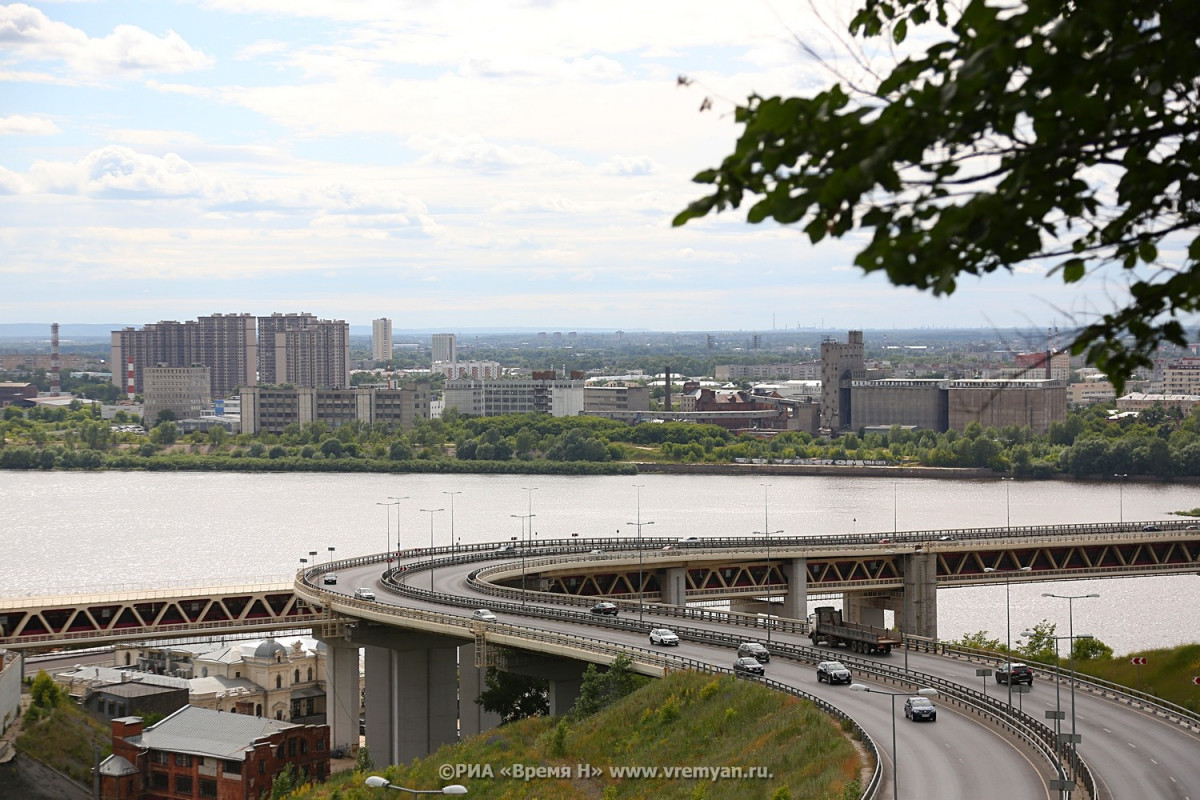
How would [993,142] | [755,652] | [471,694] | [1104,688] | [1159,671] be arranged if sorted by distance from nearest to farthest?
1. [993,142]
2. [1104,688]
3. [755,652]
4. [1159,671]
5. [471,694]

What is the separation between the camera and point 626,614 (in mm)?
48812

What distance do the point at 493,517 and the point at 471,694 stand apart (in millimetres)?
46389

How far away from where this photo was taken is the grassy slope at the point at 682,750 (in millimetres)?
25875

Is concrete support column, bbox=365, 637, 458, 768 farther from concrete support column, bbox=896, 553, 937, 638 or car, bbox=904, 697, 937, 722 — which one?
car, bbox=904, 697, 937, 722

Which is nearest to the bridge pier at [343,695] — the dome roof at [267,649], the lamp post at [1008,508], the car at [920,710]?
the dome roof at [267,649]

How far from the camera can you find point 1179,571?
66188mm

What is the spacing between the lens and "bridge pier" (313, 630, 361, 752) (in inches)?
2062

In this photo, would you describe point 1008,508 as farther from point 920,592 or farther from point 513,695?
point 513,695

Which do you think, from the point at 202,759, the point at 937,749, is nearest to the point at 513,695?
the point at 202,759

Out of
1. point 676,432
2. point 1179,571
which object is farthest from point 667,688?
point 676,432

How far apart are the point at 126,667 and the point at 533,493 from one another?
5665 centimetres

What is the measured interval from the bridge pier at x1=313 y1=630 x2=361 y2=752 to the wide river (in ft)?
44.6

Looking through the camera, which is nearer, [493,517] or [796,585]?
[796,585]

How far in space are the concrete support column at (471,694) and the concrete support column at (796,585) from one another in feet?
49.7
